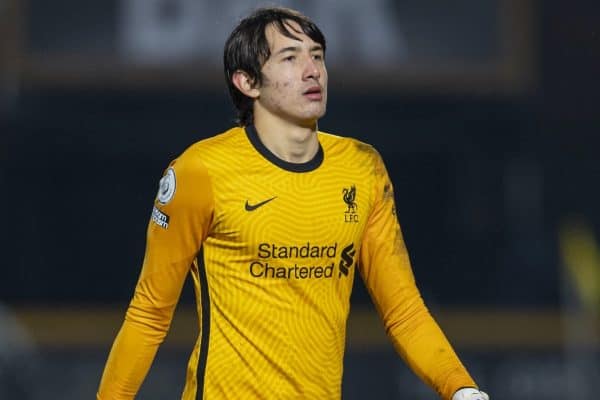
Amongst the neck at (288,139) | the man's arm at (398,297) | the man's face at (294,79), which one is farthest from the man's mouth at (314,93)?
the man's arm at (398,297)

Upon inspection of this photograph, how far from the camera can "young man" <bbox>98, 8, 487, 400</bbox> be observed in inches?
160

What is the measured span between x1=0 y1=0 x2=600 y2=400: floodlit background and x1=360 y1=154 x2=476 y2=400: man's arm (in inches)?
192

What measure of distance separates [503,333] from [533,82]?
1632mm

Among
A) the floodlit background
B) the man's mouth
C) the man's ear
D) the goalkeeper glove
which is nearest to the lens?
the goalkeeper glove

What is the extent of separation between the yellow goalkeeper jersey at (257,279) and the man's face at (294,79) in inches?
5.0

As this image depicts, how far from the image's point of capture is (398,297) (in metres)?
4.23

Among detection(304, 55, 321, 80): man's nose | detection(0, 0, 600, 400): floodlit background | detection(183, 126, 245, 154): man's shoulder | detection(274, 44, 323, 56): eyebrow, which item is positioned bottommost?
detection(0, 0, 600, 400): floodlit background

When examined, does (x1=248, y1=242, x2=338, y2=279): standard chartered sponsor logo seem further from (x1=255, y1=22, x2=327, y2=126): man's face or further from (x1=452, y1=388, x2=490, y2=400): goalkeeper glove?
(x1=452, y1=388, x2=490, y2=400): goalkeeper glove

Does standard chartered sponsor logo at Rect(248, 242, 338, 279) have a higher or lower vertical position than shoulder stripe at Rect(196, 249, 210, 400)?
higher

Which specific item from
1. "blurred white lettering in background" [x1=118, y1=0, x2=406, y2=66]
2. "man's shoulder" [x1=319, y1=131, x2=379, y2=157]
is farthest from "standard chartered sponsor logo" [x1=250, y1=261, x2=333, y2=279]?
"blurred white lettering in background" [x1=118, y1=0, x2=406, y2=66]

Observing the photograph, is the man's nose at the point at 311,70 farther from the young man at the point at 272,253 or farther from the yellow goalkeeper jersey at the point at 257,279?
the yellow goalkeeper jersey at the point at 257,279

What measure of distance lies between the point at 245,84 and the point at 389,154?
17.6 feet

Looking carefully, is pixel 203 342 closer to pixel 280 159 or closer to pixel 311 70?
pixel 280 159

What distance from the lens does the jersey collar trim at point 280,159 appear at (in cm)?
416
